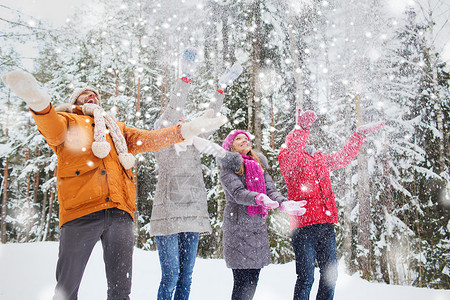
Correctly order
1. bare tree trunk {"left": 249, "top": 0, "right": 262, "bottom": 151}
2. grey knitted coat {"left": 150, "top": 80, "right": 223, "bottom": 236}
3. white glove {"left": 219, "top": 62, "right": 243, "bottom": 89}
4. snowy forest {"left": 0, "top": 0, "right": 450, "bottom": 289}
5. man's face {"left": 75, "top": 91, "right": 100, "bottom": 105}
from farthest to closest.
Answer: snowy forest {"left": 0, "top": 0, "right": 450, "bottom": 289} < bare tree trunk {"left": 249, "top": 0, "right": 262, "bottom": 151} < white glove {"left": 219, "top": 62, "right": 243, "bottom": 89} < grey knitted coat {"left": 150, "top": 80, "right": 223, "bottom": 236} < man's face {"left": 75, "top": 91, "right": 100, "bottom": 105}

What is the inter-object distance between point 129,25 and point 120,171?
1096 cm

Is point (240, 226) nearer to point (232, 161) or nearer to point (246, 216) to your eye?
point (246, 216)

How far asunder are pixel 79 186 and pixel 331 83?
1278 centimetres

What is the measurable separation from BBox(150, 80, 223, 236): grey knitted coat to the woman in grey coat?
31cm

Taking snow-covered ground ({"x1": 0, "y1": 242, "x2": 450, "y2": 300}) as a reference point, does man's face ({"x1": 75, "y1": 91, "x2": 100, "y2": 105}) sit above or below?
above

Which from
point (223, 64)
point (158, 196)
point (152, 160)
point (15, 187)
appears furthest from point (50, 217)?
point (158, 196)

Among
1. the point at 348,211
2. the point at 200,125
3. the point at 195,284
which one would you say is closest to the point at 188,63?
the point at 200,125

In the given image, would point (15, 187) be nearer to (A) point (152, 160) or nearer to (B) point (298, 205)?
(A) point (152, 160)

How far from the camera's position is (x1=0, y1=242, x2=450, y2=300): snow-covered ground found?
4.12m

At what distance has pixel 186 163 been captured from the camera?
308 centimetres

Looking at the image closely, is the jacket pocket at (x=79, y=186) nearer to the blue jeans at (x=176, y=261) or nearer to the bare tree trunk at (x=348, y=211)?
the blue jeans at (x=176, y=261)

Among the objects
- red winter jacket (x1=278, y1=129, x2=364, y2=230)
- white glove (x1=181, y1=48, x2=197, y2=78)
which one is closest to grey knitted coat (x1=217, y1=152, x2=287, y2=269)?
red winter jacket (x1=278, y1=129, x2=364, y2=230)

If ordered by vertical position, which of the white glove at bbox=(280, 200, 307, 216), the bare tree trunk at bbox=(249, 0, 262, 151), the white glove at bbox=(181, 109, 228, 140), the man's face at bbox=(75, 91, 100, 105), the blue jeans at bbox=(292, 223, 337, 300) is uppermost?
the bare tree trunk at bbox=(249, 0, 262, 151)

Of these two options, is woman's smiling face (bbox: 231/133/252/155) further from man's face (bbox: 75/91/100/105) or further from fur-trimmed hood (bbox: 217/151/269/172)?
man's face (bbox: 75/91/100/105)
